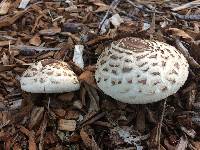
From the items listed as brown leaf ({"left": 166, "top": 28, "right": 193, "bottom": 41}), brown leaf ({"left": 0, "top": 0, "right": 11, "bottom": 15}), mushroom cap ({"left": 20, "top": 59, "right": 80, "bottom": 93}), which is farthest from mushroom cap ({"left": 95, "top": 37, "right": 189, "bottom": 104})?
brown leaf ({"left": 0, "top": 0, "right": 11, "bottom": 15})

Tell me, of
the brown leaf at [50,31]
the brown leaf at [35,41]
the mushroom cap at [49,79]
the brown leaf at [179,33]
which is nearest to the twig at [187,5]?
the brown leaf at [179,33]

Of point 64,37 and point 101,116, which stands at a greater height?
point 64,37

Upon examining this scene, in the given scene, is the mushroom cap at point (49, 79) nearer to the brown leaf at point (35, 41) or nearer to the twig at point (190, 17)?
the brown leaf at point (35, 41)

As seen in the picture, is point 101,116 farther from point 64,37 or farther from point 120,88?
point 64,37

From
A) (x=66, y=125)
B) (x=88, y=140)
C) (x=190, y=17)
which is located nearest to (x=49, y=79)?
(x=66, y=125)

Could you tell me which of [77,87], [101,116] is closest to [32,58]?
[77,87]

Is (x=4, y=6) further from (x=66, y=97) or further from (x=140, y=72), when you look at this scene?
(x=140, y=72)
